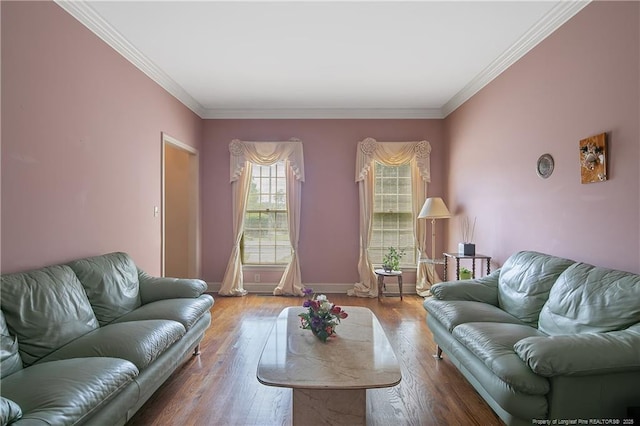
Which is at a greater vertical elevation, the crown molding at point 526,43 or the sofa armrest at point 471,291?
the crown molding at point 526,43

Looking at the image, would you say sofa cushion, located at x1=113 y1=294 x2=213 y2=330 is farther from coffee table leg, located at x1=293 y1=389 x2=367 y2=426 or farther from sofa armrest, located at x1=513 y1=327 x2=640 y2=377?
sofa armrest, located at x1=513 y1=327 x2=640 y2=377

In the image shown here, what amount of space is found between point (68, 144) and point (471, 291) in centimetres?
352

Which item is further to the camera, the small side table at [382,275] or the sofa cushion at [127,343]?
the small side table at [382,275]

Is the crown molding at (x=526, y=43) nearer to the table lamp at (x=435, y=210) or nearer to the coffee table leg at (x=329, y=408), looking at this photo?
the table lamp at (x=435, y=210)

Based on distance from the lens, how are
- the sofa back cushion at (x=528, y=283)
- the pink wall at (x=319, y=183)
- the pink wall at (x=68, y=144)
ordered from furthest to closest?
the pink wall at (x=319, y=183) < the sofa back cushion at (x=528, y=283) < the pink wall at (x=68, y=144)

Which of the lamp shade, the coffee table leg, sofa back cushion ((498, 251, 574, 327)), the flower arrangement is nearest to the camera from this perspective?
the coffee table leg

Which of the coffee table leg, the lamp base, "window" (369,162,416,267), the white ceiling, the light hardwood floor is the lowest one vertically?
the light hardwood floor

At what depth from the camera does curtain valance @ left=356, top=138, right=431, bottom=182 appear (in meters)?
5.58

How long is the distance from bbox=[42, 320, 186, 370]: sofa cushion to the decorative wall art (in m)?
3.21

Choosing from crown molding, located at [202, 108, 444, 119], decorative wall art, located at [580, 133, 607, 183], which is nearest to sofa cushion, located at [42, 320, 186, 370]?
decorative wall art, located at [580, 133, 607, 183]

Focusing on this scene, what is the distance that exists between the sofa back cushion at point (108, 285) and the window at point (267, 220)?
269 cm

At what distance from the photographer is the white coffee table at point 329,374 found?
1.83 meters

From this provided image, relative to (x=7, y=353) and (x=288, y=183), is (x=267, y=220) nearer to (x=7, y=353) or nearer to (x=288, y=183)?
(x=288, y=183)

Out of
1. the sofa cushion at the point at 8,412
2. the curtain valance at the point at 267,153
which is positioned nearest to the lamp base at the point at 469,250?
the curtain valance at the point at 267,153
